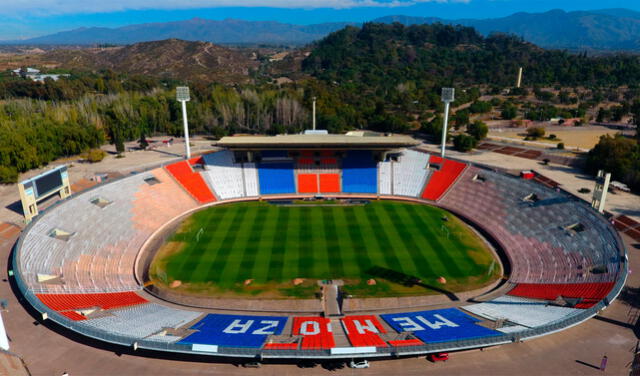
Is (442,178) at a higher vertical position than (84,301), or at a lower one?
higher

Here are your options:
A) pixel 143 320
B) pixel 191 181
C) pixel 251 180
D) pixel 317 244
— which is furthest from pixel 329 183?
pixel 143 320

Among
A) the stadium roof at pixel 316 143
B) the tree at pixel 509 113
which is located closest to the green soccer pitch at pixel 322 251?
the stadium roof at pixel 316 143

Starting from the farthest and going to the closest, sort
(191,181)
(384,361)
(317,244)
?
(191,181) → (317,244) → (384,361)

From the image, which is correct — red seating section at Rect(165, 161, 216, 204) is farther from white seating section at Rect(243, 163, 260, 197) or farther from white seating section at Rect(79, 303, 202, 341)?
white seating section at Rect(79, 303, 202, 341)

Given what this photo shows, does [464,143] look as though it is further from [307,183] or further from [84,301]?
[84,301]

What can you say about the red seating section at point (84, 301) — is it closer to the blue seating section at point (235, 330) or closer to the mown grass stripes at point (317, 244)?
the mown grass stripes at point (317, 244)

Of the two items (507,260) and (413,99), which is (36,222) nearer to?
(507,260)

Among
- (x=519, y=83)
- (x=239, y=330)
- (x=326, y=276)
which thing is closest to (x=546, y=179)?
(x=326, y=276)

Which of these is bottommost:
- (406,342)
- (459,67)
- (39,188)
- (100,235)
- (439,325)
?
(439,325)
